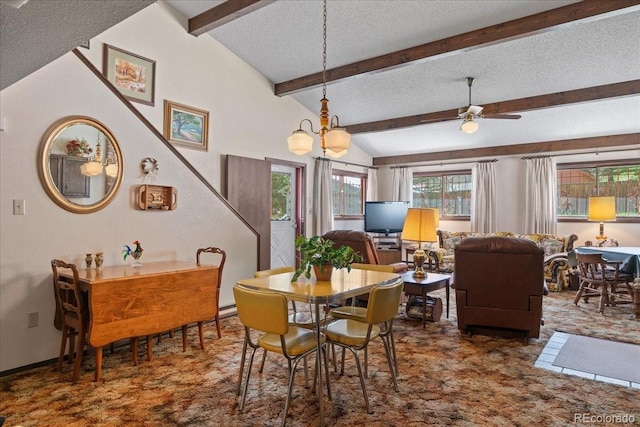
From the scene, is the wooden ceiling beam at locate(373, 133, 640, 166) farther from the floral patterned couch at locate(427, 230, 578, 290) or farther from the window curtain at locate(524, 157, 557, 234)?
the floral patterned couch at locate(427, 230, 578, 290)

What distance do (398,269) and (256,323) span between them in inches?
108

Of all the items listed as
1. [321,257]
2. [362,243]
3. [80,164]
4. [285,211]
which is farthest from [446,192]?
[80,164]

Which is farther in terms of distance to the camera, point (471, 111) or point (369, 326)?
point (471, 111)

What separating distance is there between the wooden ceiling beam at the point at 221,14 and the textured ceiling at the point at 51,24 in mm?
2954

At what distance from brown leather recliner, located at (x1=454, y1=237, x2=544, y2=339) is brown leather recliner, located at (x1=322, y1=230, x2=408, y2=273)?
91 cm

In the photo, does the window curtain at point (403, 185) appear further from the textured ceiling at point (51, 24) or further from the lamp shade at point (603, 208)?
the textured ceiling at point (51, 24)

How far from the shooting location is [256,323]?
2301 mm

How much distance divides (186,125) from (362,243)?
2874 millimetres

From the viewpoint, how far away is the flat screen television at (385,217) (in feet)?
27.6

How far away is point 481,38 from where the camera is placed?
15.0ft

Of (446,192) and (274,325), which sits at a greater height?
(446,192)

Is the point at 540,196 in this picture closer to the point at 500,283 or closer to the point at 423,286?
the point at 500,283

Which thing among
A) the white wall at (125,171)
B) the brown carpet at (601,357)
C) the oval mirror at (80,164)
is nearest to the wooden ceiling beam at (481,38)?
the white wall at (125,171)

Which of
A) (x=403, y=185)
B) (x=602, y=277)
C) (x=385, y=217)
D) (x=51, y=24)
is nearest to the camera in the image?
(x=51, y=24)
